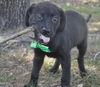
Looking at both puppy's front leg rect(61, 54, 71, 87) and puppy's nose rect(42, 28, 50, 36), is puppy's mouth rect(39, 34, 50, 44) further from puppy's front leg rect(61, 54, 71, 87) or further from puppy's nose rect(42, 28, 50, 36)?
puppy's front leg rect(61, 54, 71, 87)

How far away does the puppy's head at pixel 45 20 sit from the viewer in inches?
180

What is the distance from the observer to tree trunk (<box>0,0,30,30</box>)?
7.83 metres

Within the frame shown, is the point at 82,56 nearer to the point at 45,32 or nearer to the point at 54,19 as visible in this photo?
the point at 54,19

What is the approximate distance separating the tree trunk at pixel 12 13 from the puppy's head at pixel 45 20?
2.93 meters

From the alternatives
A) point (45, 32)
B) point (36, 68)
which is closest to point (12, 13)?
point (36, 68)

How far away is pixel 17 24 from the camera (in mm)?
8016

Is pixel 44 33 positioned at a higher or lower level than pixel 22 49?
higher

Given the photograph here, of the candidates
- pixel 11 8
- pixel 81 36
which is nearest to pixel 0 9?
pixel 11 8

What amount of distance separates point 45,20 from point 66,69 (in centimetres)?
94

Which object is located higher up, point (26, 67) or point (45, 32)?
point (45, 32)

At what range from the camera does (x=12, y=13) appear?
310 inches

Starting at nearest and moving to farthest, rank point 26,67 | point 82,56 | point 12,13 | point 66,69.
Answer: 1. point 66,69
2. point 82,56
3. point 26,67
4. point 12,13

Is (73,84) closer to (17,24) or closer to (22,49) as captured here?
(22,49)

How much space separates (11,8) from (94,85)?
3.00m
